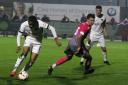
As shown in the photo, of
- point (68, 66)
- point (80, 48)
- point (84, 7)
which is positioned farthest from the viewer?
point (84, 7)

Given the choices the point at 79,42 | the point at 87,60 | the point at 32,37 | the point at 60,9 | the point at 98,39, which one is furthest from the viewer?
the point at 60,9

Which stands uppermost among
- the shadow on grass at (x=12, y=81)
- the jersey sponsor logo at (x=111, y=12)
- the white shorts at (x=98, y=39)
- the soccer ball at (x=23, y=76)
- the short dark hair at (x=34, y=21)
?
the short dark hair at (x=34, y=21)

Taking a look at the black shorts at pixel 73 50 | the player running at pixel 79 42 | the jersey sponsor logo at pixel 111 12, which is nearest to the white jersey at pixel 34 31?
the player running at pixel 79 42

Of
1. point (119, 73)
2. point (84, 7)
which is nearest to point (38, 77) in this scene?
point (119, 73)

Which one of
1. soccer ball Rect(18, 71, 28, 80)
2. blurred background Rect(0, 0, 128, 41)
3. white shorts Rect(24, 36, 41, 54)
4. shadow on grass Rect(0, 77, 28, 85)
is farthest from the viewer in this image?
blurred background Rect(0, 0, 128, 41)

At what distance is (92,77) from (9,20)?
2807cm

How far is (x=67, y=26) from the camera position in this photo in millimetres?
41438

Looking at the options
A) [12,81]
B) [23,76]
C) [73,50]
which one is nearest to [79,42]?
[73,50]

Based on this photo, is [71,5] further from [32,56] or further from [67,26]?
[32,56]

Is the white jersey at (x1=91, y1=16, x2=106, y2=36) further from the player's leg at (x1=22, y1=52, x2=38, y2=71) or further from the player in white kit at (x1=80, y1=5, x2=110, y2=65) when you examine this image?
the player's leg at (x1=22, y1=52, x2=38, y2=71)

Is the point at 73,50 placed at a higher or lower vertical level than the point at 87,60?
higher

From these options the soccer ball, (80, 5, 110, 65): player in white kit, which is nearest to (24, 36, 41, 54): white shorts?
the soccer ball

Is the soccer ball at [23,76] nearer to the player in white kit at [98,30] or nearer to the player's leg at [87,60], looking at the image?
the player's leg at [87,60]

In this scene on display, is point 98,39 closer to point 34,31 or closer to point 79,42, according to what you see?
point 79,42
